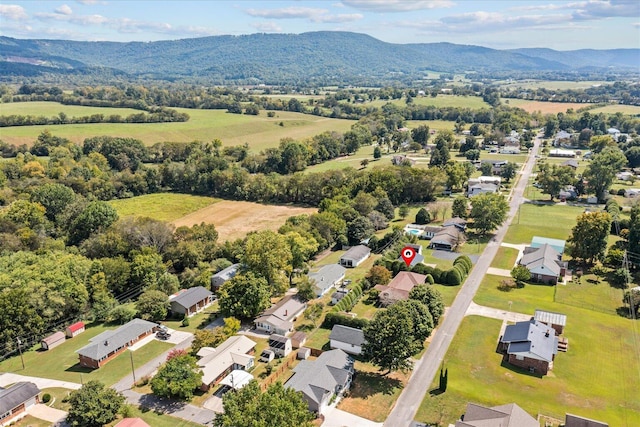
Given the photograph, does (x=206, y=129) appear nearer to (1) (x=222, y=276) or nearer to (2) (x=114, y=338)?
(1) (x=222, y=276)

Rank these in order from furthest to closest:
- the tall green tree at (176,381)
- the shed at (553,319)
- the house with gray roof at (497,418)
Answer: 1. the shed at (553,319)
2. the tall green tree at (176,381)
3. the house with gray roof at (497,418)

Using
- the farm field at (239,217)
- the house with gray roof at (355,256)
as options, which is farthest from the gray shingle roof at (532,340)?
the farm field at (239,217)

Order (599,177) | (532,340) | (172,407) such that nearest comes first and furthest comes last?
1. (172,407)
2. (532,340)
3. (599,177)

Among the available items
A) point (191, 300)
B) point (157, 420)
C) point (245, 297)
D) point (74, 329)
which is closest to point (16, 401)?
point (157, 420)

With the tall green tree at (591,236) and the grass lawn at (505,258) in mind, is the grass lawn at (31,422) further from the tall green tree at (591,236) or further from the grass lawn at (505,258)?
the tall green tree at (591,236)

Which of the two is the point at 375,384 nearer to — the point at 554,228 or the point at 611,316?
the point at 611,316

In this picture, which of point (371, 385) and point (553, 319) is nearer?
point (371, 385)
